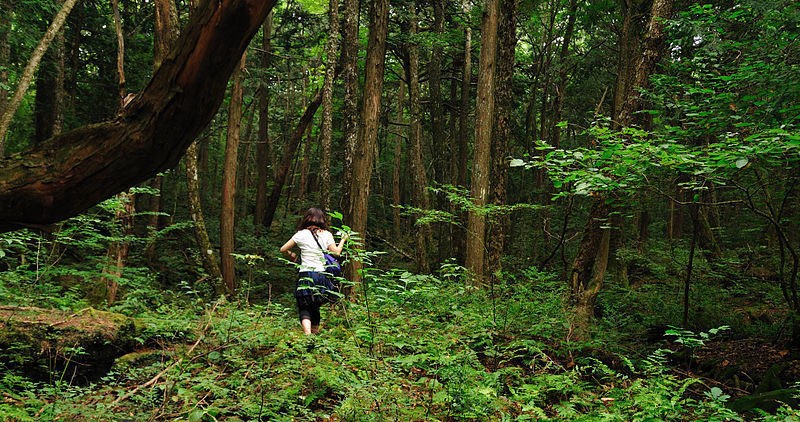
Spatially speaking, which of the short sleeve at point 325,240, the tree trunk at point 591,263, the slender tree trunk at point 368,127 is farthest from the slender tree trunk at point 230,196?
the tree trunk at point 591,263

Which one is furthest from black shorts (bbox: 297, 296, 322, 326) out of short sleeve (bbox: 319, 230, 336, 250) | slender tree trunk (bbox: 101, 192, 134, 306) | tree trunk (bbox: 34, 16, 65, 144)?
tree trunk (bbox: 34, 16, 65, 144)

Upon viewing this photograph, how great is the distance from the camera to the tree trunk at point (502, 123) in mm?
10961

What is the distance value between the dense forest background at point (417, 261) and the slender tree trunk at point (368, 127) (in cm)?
5

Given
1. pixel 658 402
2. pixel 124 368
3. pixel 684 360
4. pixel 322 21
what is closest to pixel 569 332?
pixel 684 360

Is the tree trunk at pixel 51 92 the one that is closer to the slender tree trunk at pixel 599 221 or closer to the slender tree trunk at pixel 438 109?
the slender tree trunk at pixel 438 109

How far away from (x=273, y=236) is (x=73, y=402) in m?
15.7

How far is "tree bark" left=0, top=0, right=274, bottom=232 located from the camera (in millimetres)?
2201

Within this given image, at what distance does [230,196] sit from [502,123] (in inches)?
299

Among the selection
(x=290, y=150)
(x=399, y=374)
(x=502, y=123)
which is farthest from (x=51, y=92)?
(x=399, y=374)

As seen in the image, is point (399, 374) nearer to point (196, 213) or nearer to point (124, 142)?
point (124, 142)

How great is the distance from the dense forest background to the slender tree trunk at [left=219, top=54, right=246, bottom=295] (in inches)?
3.3

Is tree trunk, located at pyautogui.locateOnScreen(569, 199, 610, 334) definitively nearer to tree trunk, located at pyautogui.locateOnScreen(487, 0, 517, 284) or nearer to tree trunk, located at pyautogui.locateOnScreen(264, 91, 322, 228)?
tree trunk, located at pyautogui.locateOnScreen(487, 0, 517, 284)

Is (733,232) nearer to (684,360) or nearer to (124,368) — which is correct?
(684,360)

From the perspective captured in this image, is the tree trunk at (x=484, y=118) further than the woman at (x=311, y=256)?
Yes
